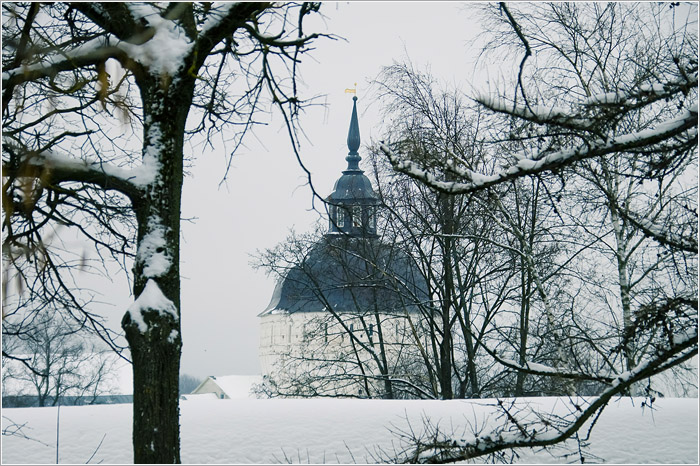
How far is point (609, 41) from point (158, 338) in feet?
35.2

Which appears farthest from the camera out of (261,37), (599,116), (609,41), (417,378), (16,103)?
(417,378)

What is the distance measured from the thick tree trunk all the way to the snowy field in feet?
7.90

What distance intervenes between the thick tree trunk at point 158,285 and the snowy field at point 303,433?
2407 mm

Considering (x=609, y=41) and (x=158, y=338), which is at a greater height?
(x=609, y=41)

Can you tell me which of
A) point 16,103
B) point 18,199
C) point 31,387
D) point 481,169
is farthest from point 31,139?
point 31,387

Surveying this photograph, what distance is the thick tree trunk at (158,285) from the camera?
5461mm

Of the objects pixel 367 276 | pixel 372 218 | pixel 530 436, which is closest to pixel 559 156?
pixel 530 436

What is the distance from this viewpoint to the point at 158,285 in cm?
571

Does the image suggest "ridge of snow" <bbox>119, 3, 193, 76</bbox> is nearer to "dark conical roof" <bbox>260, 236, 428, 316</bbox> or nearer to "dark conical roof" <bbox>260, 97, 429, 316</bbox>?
"dark conical roof" <bbox>260, 97, 429, 316</bbox>

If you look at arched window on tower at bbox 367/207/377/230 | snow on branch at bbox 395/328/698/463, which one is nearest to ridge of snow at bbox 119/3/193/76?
snow on branch at bbox 395/328/698/463

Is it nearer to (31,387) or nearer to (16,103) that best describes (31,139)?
(16,103)

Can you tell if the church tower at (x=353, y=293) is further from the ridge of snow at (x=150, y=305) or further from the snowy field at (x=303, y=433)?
the ridge of snow at (x=150, y=305)

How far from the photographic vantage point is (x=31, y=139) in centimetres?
731

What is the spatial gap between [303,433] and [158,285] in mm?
3974
